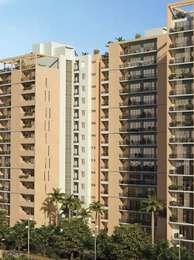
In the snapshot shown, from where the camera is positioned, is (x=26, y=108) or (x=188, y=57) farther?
(x=26, y=108)

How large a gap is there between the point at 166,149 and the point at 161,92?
878 cm

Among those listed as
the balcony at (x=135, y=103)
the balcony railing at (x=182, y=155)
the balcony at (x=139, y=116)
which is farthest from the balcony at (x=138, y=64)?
the balcony railing at (x=182, y=155)

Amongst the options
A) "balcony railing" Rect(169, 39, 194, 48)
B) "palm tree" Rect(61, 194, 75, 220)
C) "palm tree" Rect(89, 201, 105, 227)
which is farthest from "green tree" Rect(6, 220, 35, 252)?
"balcony railing" Rect(169, 39, 194, 48)

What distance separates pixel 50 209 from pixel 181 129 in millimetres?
29356

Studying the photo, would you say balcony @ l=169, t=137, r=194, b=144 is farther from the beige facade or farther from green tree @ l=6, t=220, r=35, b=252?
green tree @ l=6, t=220, r=35, b=252

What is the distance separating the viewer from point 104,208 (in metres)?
88.8

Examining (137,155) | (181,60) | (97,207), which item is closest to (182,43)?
(181,60)

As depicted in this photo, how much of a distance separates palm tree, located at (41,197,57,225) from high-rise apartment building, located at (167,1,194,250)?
24577mm

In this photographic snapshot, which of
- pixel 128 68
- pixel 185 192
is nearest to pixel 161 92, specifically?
pixel 128 68

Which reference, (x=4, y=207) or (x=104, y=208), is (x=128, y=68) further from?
(x=4, y=207)

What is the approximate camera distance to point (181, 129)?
2953 inches

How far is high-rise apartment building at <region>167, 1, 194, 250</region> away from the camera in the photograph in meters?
73.5

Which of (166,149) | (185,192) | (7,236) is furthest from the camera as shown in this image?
(7,236)

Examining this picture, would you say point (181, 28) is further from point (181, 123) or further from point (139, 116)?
point (139, 116)
